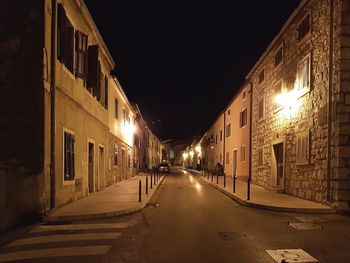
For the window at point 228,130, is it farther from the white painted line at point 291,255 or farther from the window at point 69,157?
the white painted line at point 291,255

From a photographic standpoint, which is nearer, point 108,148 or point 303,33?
point 303,33

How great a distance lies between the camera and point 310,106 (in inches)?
543

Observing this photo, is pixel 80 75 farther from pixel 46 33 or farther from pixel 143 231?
pixel 143 231

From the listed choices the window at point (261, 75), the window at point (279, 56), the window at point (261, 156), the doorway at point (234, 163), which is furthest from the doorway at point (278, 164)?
the doorway at point (234, 163)

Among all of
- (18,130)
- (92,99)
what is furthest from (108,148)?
(18,130)

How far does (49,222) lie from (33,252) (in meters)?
2.96

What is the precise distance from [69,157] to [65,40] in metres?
4.06

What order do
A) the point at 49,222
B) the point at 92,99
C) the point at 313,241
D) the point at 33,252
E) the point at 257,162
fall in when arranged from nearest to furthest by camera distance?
the point at 33,252
the point at 313,241
the point at 49,222
the point at 92,99
the point at 257,162

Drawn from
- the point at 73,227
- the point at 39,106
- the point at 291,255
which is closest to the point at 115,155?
the point at 39,106

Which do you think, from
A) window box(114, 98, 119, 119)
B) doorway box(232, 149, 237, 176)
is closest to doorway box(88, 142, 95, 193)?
window box(114, 98, 119, 119)

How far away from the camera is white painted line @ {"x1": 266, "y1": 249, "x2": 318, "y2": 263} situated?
6160 millimetres

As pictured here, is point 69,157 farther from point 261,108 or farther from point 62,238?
point 261,108

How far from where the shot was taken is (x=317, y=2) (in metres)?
13.3

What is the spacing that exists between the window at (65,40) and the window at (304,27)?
30.6 ft
